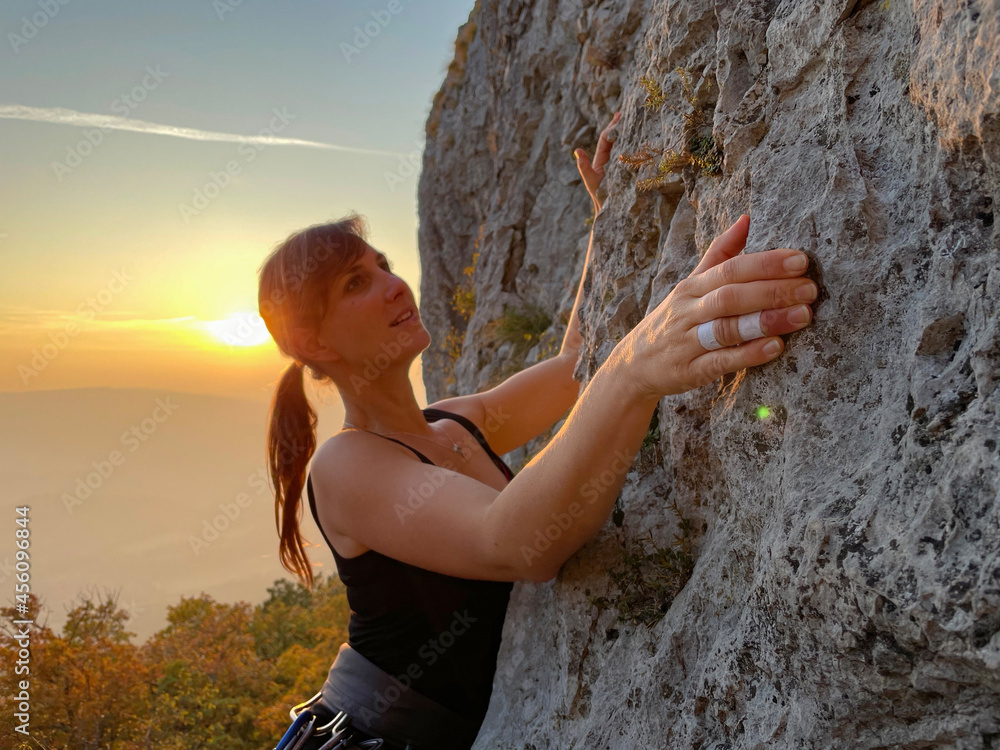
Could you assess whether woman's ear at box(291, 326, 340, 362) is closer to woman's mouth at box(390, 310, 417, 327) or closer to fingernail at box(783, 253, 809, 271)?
woman's mouth at box(390, 310, 417, 327)

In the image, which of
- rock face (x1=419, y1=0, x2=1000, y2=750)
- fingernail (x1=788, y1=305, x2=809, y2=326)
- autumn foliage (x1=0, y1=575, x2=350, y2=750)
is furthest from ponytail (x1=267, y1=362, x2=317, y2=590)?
autumn foliage (x1=0, y1=575, x2=350, y2=750)

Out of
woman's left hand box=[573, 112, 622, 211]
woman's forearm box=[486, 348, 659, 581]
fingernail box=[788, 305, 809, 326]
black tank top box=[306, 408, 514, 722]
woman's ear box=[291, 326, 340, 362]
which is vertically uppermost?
woman's left hand box=[573, 112, 622, 211]

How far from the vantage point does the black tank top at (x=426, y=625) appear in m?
2.74

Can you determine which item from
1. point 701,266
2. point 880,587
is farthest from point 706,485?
point 880,587

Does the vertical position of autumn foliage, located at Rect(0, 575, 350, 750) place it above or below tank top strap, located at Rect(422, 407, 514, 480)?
below

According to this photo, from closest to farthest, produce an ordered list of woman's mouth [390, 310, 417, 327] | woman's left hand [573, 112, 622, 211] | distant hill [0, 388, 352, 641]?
woman's mouth [390, 310, 417, 327]
woman's left hand [573, 112, 622, 211]
distant hill [0, 388, 352, 641]

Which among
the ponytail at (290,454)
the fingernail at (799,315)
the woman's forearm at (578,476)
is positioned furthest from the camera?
the ponytail at (290,454)

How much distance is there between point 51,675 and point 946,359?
16.5 m

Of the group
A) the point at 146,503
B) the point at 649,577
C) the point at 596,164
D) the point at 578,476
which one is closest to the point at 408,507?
the point at 578,476

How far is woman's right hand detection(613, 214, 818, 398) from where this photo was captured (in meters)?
1.62

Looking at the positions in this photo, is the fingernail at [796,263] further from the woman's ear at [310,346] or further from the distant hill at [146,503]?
the distant hill at [146,503]

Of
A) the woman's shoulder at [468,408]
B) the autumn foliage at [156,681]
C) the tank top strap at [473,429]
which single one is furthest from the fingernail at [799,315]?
the autumn foliage at [156,681]

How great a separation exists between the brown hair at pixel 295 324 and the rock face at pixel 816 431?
4.31ft

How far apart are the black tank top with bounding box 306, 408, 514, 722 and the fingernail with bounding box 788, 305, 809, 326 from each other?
1.73m
